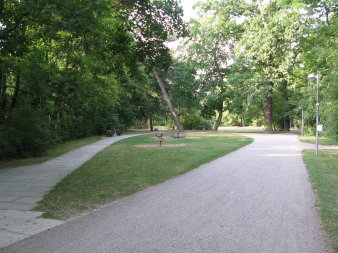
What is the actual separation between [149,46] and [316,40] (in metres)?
14.3

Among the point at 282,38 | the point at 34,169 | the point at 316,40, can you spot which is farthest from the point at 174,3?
the point at 282,38

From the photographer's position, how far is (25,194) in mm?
6445

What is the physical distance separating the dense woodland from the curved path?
14.2 feet

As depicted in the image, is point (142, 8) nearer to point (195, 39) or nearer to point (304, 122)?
point (304, 122)

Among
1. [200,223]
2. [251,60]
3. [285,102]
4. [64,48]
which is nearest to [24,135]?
[64,48]

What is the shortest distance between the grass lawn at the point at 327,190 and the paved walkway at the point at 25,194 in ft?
13.5

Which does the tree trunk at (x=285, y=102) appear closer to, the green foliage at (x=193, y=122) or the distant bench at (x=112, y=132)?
the green foliage at (x=193, y=122)

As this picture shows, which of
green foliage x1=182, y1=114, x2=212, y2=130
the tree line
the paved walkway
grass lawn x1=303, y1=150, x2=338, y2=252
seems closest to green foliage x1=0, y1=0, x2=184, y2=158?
the paved walkway

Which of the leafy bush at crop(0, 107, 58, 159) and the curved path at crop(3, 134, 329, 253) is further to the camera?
the leafy bush at crop(0, 107, 58, 159)

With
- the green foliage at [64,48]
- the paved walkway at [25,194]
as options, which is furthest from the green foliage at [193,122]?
the paved walkway at [25,194]

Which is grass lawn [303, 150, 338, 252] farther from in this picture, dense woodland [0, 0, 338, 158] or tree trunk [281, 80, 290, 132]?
tree trunk [281, 80, 290, 132]

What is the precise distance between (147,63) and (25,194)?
5.67m

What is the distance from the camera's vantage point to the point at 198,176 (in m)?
8.41

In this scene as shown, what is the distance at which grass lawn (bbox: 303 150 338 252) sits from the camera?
4192 millimetres
